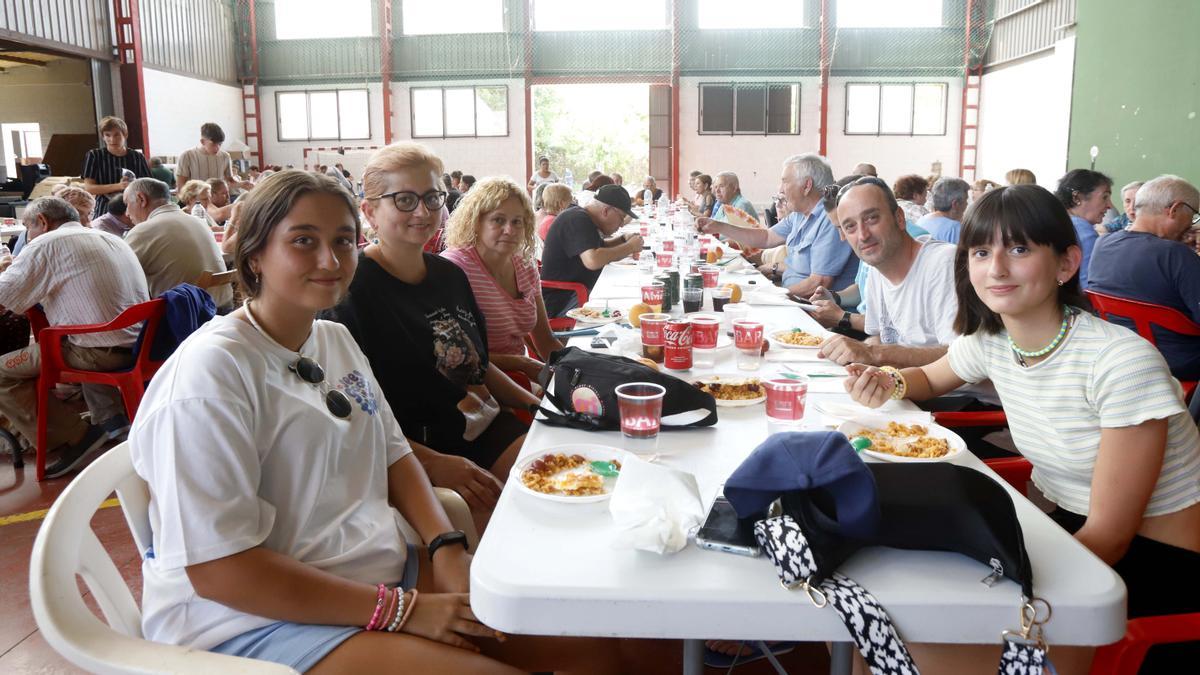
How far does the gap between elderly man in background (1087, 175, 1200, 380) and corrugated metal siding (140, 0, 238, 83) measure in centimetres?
1454

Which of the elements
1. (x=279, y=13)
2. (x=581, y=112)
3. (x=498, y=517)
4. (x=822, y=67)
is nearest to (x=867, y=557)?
(x=498, y=517)

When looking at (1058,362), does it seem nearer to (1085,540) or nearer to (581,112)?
(1085,540)

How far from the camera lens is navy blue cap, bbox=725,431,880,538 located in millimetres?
1071

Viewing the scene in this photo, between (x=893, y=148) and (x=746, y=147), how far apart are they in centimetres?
281

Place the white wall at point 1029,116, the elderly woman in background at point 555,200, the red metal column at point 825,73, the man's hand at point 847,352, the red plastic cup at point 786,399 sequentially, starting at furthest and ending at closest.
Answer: the red metal column at point 825,73 < the white wall at point 1029,116 < the elderly woman in background at point 555,200 < the man's hand at point 847,352 < the red plastic cup at point 786,399

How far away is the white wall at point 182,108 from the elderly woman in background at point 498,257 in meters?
13.1

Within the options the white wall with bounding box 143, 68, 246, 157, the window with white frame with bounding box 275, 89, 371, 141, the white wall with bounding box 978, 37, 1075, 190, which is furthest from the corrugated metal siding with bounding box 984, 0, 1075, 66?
the white wall with bounding box 143, 68, 246, 157

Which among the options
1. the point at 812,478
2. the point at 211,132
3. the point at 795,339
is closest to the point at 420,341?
the point at 795,339

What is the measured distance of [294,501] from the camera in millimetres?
1392

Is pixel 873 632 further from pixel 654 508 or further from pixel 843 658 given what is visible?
pixel 654 508

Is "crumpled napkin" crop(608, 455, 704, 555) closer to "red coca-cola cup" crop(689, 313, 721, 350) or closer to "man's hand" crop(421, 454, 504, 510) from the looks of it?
"man's hand" crop(421, 454, 504, 510)

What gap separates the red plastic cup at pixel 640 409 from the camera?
156cm

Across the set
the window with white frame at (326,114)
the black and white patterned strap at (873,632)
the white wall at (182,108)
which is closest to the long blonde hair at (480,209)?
the black and white patterned strap at (873,632)

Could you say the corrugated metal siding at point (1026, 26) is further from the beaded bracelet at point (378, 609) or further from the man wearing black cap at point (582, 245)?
the beaded bracelet at point (378, 609)
